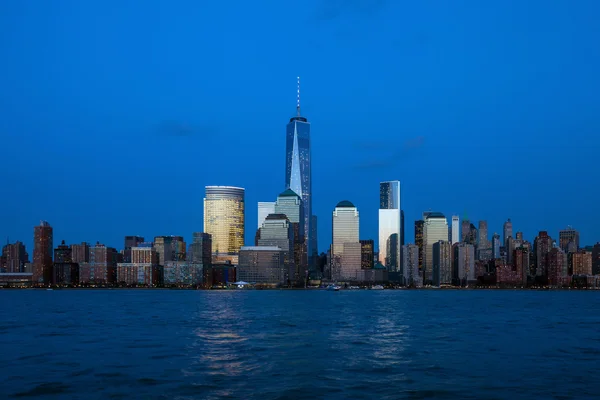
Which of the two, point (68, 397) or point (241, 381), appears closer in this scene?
point (68, 397)

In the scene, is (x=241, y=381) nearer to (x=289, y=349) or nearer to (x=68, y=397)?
(x=68, y=397)

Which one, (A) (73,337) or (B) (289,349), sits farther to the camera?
(A) (73,337)

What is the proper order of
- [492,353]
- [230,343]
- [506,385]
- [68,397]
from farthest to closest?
[230,343] < [492,353] < [506,385] < [68,397]

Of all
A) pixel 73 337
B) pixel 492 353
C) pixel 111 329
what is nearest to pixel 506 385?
pixel 492 353

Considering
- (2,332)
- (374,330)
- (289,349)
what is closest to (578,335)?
(374,330)

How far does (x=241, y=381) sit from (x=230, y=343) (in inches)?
849

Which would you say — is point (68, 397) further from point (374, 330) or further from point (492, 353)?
point (374, 330)

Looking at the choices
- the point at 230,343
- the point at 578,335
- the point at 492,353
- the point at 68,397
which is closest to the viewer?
the point at 68,397

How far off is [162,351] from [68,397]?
19.8 meters

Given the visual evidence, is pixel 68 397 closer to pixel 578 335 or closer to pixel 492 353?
pixel 492 353

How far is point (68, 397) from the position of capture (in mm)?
35031

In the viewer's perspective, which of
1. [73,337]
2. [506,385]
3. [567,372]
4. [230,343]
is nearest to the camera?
[506,385]

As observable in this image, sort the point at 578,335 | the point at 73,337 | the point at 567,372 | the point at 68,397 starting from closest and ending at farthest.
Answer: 1. the point at 68,397
2. the point at 567,372
3. the point at 73,337
4. the point at 578,335

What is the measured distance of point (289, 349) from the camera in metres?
56.8
